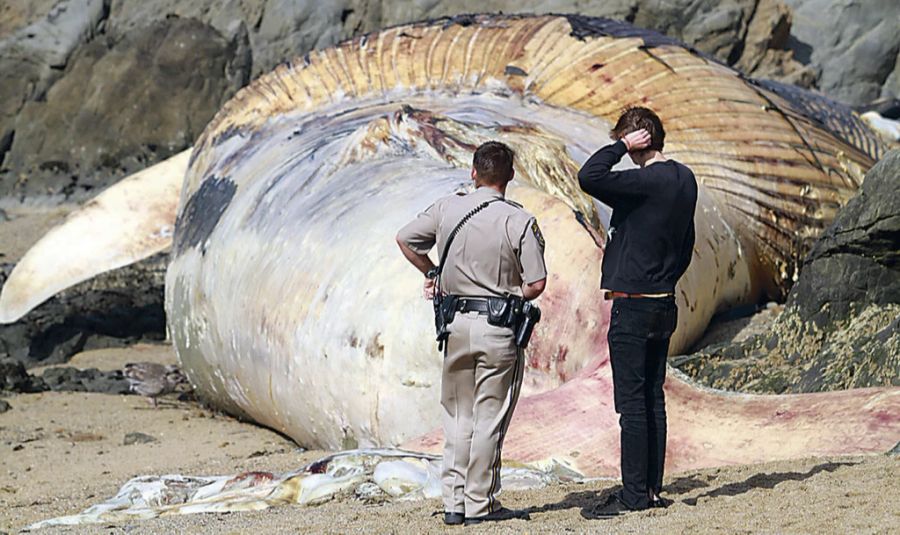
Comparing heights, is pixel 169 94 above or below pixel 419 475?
above

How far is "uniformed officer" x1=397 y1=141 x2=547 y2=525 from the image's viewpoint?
15.5ft

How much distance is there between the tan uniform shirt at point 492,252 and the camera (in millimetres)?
4727

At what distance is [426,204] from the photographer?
721cm

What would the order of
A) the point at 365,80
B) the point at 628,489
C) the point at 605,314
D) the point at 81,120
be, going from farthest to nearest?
the point at 81,120, the point at 365,80, the point at 605,314, the point at 628,489

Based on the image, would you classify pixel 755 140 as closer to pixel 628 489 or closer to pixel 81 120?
pixel 628 489

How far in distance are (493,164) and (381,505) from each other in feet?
4.53

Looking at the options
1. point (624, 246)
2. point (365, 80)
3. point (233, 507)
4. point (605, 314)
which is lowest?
point (233, 507)

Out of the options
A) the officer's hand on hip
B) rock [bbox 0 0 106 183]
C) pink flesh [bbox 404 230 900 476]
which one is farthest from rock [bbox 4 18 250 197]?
the officer's hand on hip

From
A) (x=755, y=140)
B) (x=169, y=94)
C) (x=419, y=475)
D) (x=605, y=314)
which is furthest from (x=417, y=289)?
(x=169, y=94)

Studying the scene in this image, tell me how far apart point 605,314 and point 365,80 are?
3.98 metres

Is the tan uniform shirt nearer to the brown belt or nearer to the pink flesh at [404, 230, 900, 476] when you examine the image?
the brown belt

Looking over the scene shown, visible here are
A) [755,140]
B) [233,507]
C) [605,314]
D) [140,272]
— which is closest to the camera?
[233,507]

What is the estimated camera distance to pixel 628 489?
4746 mm

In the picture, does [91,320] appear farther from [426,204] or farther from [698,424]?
[698,424]
